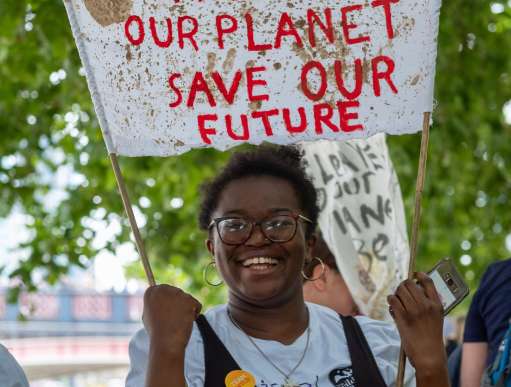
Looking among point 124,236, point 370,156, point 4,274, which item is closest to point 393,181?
point 370,156

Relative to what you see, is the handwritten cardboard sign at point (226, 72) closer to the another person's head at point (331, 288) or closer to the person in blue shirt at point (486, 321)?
the person in blue shirt at point (486, 321)

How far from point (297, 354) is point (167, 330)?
15.4 inches

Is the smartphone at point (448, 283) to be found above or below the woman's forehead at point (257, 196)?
below

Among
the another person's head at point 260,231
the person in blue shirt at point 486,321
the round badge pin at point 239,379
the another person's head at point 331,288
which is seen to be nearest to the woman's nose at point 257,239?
the another person's head at point 260,231

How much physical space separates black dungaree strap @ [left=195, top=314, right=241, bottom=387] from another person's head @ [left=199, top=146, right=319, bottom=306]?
0.48 feet

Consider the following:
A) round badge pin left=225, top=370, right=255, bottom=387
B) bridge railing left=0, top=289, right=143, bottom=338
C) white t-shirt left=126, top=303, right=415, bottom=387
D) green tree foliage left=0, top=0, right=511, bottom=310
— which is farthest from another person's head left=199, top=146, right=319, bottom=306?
bridge railing left=0, top=289, right=143, bottom=338

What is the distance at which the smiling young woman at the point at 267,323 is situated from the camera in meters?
2.95

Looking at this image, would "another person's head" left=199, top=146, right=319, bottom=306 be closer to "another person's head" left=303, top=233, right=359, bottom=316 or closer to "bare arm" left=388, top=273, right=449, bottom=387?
"bare arm" left=388, top=273, right=449, bottom=387

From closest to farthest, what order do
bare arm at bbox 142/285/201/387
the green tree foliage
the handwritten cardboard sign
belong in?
bare arm at bbox 142/285/201/387
the handwritten cardboard sign
the green tree foliage

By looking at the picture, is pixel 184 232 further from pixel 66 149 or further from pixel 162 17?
pixel 162 17

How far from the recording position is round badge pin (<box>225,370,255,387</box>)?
2959 mm

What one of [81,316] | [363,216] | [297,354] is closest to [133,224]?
[297,354]

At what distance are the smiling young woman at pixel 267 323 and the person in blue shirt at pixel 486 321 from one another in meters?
0.72

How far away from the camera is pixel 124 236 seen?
342 inches
